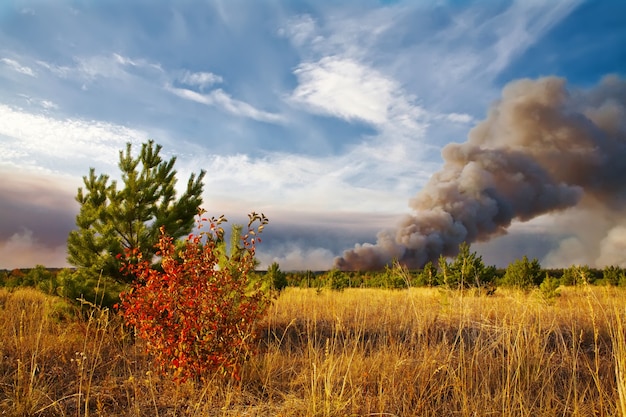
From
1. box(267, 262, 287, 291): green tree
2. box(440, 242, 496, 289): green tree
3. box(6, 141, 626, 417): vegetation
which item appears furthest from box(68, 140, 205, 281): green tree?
box(440, 242, 496, 289): green tree

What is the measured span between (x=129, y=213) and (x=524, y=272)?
14.7 m

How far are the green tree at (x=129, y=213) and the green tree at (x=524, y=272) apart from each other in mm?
13245

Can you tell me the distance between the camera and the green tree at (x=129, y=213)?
8.04 metres

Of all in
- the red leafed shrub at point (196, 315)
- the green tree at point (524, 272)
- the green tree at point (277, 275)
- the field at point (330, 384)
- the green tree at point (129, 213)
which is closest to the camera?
the field at point (330, 384)

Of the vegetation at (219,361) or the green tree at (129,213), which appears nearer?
the vegetation at (219,361)

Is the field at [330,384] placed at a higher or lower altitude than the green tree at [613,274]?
lower

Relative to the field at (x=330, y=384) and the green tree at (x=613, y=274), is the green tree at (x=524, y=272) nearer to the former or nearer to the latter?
the green tree at (x=613, y=274)

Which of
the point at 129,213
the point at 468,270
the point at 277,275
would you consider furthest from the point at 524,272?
the point at 129,213

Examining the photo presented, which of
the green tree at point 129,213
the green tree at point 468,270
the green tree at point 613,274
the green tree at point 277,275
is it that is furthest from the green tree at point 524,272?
the green tree at point 129,213

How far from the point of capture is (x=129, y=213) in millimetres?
8266

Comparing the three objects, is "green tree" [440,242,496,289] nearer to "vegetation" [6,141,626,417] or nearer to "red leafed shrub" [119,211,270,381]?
"vegetation" [6,141,626,417]

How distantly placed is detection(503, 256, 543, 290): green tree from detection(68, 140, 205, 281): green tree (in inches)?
521

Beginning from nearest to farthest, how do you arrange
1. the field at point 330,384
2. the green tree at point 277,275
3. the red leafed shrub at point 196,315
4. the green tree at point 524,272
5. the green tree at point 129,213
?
the field at point 330,384 < the red leafed shrub at point 196,315 < the green tree at point 129,213 < the green tree at point 277,275 < the green tree at point 524,272

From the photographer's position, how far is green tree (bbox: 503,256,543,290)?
17.0 m
